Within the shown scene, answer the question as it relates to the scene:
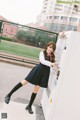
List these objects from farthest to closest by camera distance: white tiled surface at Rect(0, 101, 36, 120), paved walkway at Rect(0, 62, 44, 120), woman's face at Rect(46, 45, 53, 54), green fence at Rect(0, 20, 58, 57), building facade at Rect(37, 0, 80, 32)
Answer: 1. building facade at Rect(37, 0, 80, 32)
2. green fence at Rect(0, 20, 58, 57)
3. woman's face at Rect(46, 45, 53, 54)
4. paved walkway at Rect(0, 62, 44, 120)
5. white tiled surface at Rect(0, 101, 36, 120)

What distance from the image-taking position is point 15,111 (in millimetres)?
3693

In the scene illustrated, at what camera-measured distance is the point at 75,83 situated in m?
2.99

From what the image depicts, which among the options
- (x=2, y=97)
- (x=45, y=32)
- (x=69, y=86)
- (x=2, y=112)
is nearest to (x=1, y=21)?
(x=45, y=32)

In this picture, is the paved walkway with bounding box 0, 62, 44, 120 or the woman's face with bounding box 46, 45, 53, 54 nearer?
the paved walkway with bounding box 0, 62, 44, 120

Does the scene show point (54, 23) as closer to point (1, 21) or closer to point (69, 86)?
point (1, 21)

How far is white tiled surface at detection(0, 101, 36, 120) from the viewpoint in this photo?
350 cm

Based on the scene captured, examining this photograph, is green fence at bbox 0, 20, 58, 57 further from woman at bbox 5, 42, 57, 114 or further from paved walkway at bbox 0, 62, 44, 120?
woman at bbox 5, 42, 57, 114

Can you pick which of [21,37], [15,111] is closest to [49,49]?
[15,111]

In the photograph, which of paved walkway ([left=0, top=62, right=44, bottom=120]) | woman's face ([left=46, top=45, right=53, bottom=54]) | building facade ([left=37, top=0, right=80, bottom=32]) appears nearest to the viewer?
paved walkway ([left=0, top=62, right=44, bottom=120])

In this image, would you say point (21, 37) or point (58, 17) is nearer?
point (21, 37)

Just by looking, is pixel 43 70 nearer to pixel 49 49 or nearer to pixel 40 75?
pixel 40 75

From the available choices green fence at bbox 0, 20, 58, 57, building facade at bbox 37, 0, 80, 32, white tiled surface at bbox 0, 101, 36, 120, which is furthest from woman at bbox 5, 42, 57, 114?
building facade at bbox 37, 0, 80, 32

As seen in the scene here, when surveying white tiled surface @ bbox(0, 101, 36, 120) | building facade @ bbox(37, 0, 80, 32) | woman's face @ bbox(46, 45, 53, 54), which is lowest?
white tiled surface @ bbox(0, 101, 36, 120)

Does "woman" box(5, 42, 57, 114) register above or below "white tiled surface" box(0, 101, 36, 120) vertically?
above
